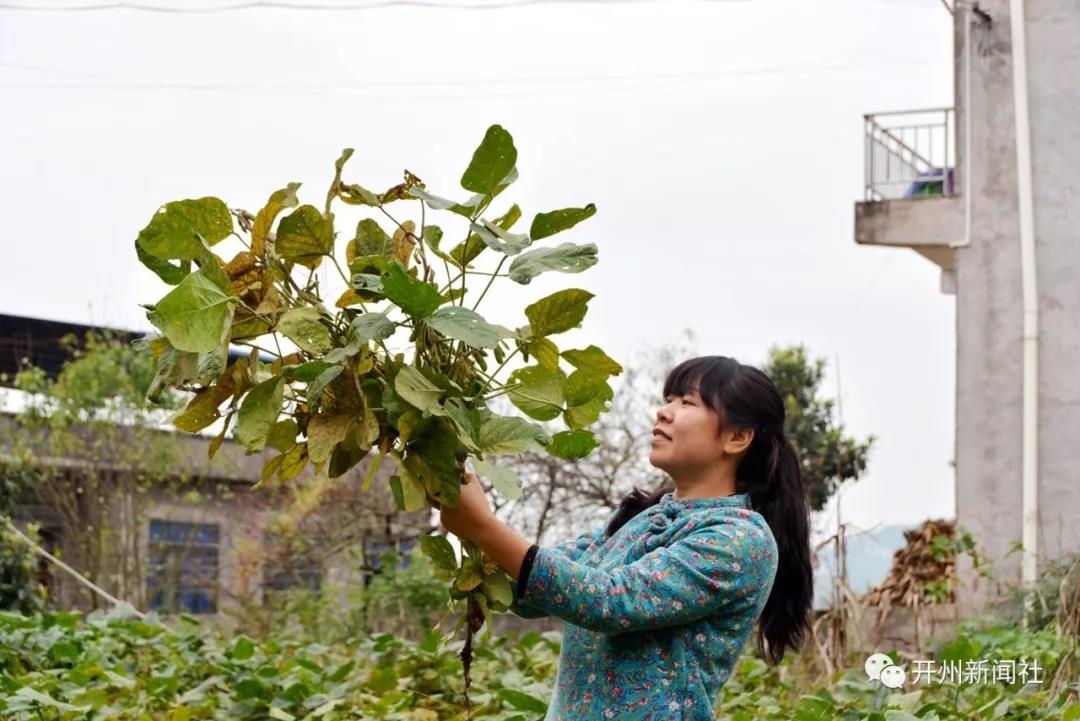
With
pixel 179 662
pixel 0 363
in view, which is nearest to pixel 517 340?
pixel 179 662

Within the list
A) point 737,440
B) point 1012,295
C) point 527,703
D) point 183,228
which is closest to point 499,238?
point 183,228

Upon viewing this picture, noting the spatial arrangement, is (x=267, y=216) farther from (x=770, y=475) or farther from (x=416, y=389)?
(x=770, y=475)

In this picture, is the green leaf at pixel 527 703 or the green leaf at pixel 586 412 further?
the green leaf at pixel 527 703

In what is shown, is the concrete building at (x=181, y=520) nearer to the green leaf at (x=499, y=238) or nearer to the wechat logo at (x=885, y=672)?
the wechat logo at (x=885, y=672)

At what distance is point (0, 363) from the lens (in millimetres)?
15633

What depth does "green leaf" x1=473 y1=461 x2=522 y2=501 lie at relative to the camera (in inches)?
90.7

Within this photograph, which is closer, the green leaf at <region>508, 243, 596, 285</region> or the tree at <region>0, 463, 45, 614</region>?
the green leaf at <region>508, 243, 596, 285</region>

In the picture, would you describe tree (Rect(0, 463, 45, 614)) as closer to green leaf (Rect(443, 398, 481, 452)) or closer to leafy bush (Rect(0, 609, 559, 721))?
leafy bush (Rect(0, 609, 559, 721))

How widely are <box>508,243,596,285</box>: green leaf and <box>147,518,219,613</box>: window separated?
1132 centimetres

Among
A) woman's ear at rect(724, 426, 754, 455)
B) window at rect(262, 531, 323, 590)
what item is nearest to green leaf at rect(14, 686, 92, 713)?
woman's ear at rect(724, 426, 754, 455)

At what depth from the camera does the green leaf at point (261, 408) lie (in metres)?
2.23

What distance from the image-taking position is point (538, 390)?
2.45 metres

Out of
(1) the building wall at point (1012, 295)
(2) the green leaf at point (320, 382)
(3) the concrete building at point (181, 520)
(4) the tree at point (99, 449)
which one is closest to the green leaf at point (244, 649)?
(2) the green leaf at point (320, 382)

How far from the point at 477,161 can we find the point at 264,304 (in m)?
0.35
